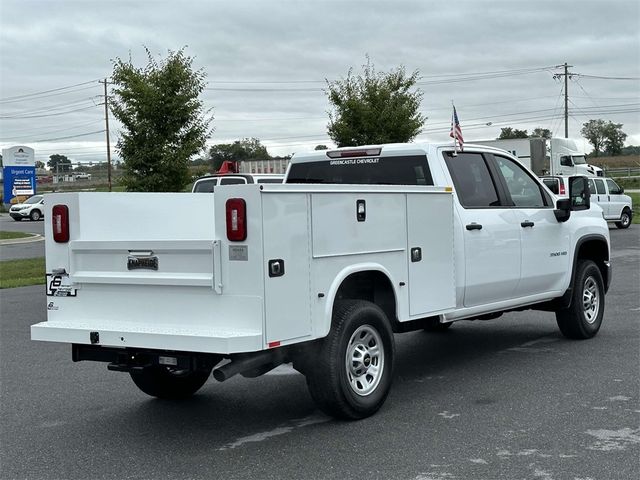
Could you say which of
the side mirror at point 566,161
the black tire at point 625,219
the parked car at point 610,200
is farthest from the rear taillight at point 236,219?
the side mirror at point 566,161

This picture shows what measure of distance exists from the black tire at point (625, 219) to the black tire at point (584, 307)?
72.8 ft

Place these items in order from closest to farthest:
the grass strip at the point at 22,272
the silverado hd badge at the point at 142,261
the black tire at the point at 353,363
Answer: the silverado hd badge at the point at 142,261 < the black tire at the point at 353,363 < the grass strip at the point at 22,272

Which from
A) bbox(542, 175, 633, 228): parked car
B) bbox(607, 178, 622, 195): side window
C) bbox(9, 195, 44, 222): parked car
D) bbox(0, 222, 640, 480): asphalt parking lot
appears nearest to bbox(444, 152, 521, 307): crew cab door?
bbox(0, 222, 640, 480): asphalt parking lot

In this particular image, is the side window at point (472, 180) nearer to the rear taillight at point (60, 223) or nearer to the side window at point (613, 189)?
the rear taillight at point (60, 223)

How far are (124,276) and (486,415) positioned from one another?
2.90 metres

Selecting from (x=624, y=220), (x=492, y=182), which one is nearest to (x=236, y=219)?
(x=492, y=182)

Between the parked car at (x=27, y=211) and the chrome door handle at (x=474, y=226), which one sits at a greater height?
the parked car at (x=27, y=211)

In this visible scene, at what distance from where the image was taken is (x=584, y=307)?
30.3 ft

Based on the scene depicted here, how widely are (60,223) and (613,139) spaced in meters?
130

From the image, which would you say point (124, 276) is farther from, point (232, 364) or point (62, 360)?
point (62, 360)

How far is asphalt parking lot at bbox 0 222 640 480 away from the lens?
5109 millimetres

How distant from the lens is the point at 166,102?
723 inches

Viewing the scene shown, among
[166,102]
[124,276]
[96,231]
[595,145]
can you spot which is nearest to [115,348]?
[124,276]

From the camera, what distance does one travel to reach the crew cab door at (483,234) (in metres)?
7.40
